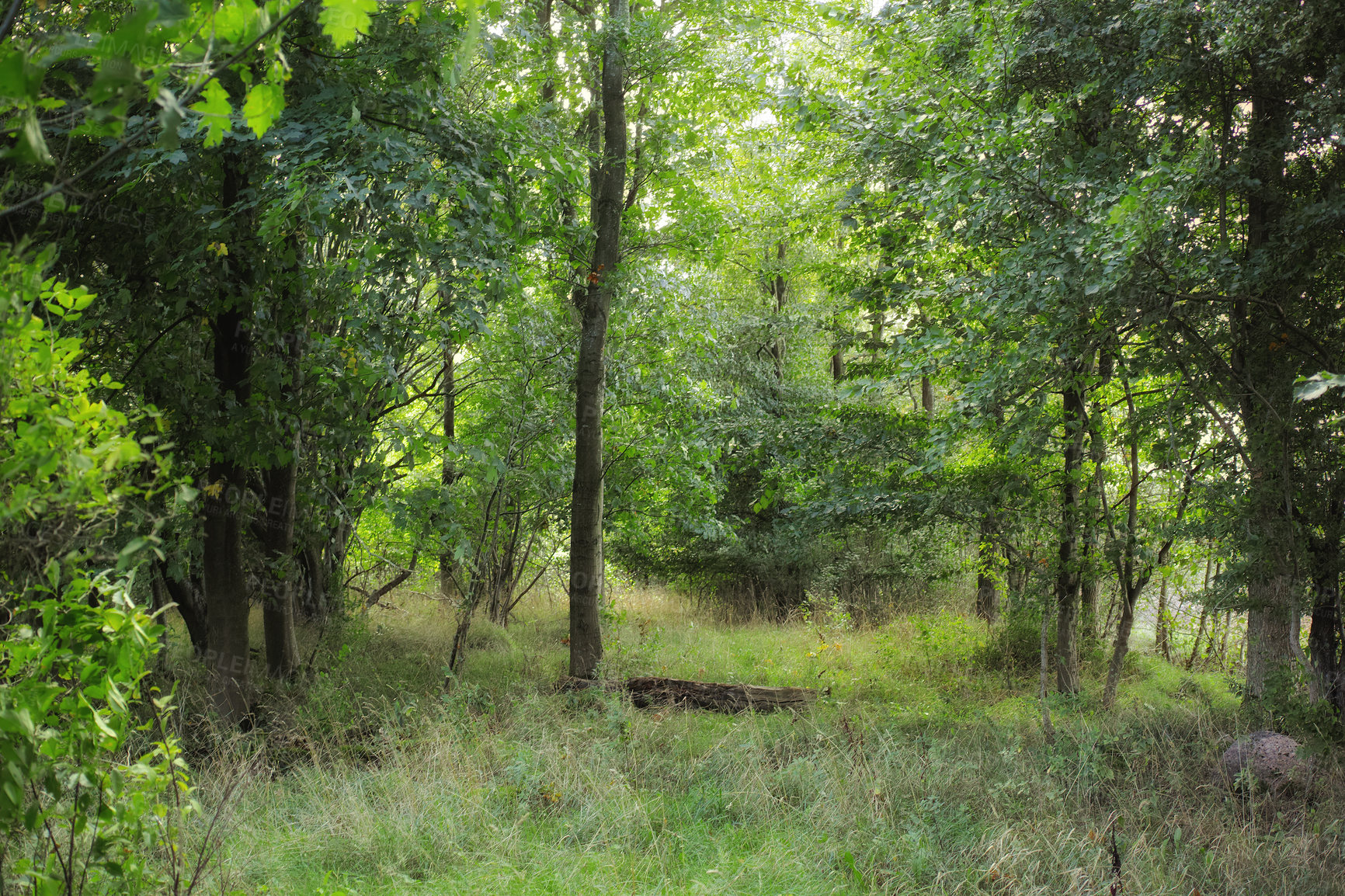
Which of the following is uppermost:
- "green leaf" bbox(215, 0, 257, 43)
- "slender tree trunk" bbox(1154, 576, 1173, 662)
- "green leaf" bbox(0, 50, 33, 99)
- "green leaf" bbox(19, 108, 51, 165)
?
"green leaf" bbox(215, 0, 257, 43)

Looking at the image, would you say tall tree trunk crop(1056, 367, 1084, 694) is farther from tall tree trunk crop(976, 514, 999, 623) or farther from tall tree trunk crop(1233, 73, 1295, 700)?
tall tree trunk crop(1233, 73, 1295, 700)

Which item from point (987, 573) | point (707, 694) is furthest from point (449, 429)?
point (987, 573)

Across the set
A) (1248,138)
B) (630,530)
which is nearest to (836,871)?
(1248,138)

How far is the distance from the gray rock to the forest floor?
10 cm

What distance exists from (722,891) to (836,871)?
0.61 m

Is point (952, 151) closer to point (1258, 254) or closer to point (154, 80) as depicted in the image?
point (1258, 254)

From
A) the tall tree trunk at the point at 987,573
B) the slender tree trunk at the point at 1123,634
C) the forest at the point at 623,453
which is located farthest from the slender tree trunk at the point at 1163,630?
the slender tree trunk at the point at 1123,634

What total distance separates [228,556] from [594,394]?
3.25m

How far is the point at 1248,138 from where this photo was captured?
5.35m

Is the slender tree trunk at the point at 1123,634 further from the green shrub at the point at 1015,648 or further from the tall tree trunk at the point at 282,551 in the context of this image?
the tall tree trunk at the point at 282,551

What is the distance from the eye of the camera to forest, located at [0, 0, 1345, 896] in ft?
8.05

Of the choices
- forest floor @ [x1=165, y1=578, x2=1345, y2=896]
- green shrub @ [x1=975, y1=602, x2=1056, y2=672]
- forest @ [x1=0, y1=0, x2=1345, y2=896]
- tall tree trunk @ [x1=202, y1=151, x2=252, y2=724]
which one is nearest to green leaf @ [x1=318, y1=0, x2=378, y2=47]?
forest @ [x1=0, y1=0, x2=1345, y2=896]

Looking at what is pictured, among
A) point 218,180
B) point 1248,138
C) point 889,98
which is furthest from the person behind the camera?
point 889,98

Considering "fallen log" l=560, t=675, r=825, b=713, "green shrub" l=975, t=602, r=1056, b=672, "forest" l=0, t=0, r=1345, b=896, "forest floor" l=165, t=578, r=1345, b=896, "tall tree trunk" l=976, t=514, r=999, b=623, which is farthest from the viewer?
"green shrub" l=975, t=602, r=1056, b=672
